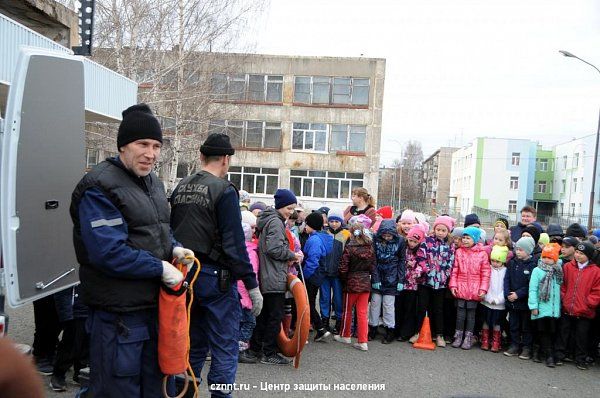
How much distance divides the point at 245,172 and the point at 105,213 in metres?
32.1

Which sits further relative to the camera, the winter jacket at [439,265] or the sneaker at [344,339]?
the winter jacket at [439,265]

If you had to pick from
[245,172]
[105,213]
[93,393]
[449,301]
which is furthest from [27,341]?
[245,172]

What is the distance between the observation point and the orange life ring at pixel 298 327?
17.5ft

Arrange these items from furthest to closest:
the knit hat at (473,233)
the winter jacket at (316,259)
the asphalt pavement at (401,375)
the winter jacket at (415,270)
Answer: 1. the knit hat at (473,233)
2. the winter jacket at (415,270)
3. the winter jacket at (316,259)
4. the asphalt pavement at (401,375)

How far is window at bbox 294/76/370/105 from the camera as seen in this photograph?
3350 centimetres

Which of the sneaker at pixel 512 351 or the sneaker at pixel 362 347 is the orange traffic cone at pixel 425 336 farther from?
the sneaker at pixel 512 351

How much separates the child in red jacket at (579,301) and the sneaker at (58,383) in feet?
19.2

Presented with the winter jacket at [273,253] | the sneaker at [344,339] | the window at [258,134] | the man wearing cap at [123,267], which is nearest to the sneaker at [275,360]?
the winter jacket at [273,253]

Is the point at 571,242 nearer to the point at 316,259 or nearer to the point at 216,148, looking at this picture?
the point at 316,259

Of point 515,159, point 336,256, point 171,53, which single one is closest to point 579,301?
point 336,256

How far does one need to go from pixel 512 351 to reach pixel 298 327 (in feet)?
10.7

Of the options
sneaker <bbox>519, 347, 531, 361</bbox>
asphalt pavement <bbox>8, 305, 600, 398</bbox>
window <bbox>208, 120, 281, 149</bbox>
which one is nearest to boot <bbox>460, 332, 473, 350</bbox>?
asphalt pavement <bbox>8, 305, 600, 398</bbox>

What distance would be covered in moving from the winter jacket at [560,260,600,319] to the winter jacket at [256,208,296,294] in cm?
370

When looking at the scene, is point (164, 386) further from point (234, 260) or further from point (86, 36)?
point (86, 36)
